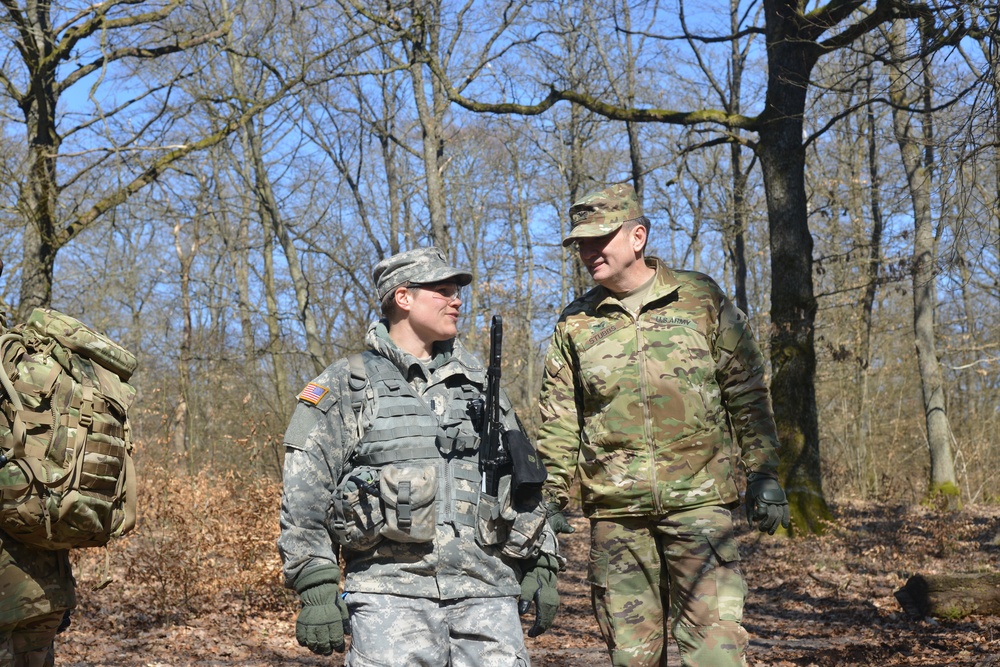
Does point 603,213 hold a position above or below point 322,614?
above

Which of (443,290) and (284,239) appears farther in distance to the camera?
(284,239)

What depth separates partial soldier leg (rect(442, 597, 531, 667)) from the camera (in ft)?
11.4

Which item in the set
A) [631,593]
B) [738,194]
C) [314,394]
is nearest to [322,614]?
[314,394]

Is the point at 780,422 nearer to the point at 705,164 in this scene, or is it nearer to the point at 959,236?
the point at 959,236

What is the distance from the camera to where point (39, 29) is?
35.9 feet

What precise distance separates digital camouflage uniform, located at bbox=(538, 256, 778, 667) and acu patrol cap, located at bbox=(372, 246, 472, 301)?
2.84ft

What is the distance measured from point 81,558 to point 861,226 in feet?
54.6

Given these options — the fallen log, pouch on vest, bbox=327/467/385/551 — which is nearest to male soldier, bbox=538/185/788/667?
pouch on vest, bbox=327/467/385/551

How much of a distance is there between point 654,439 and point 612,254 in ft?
2.91

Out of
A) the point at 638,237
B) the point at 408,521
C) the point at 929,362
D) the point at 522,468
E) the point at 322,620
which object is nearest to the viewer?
the point at 322,620

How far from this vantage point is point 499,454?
3680 millimetres

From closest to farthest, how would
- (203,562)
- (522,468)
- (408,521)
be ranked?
1. (408,521)
2. (522,468)
3. (203,562)

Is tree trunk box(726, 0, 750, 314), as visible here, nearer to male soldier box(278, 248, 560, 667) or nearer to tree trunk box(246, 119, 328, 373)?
tree trunk box(246, 119, 328, 373)

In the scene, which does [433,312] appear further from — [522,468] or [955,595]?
[955,595]
